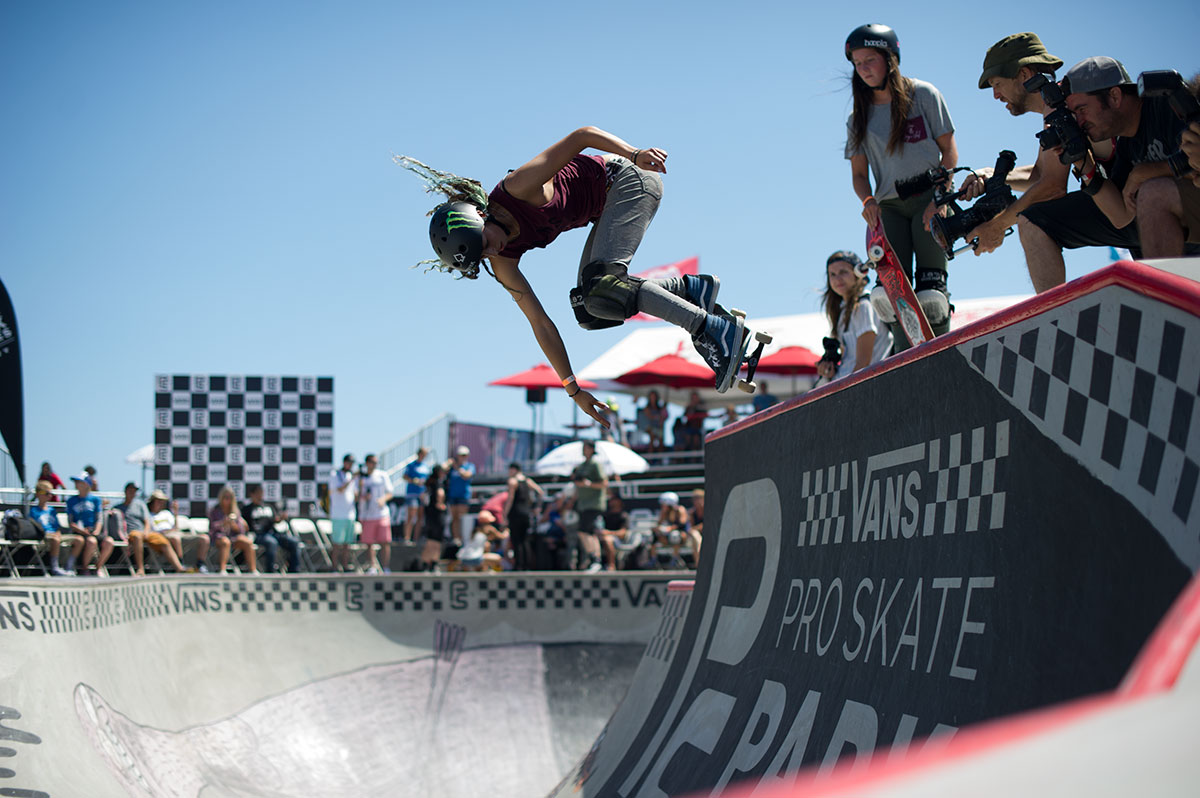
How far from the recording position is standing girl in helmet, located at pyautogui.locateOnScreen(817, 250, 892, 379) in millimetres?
6293

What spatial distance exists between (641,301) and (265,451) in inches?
609

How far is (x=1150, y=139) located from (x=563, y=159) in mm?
2200

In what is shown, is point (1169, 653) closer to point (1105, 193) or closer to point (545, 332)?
point (1105, 193)

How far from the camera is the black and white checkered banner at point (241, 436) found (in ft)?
58.1

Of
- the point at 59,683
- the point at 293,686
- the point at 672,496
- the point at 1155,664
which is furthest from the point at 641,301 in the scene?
the point at 672,496

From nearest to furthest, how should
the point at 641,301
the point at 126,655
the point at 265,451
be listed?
the point at 641,301 < the point at 126,655 < the point at 265,451

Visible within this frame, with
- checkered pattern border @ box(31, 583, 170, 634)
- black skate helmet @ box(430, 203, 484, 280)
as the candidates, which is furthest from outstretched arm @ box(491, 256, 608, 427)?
checkered pattern border @ box(31, 583, 170, 634)

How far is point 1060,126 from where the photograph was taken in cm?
370

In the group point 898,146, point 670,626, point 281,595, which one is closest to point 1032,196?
point 898,146

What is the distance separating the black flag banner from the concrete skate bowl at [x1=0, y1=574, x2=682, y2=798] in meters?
4.75

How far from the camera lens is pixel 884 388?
3340 mm

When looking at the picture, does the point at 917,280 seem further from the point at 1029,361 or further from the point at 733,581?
the point at 1029,361

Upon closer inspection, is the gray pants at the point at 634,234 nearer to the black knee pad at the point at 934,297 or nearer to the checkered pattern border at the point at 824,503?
the checkered pattern border at the point at 824,503

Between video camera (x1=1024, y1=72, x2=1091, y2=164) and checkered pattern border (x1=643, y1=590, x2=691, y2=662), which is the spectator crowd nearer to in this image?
checkered pattern border (x1=643, y1=590, x2=691, y2=662)
